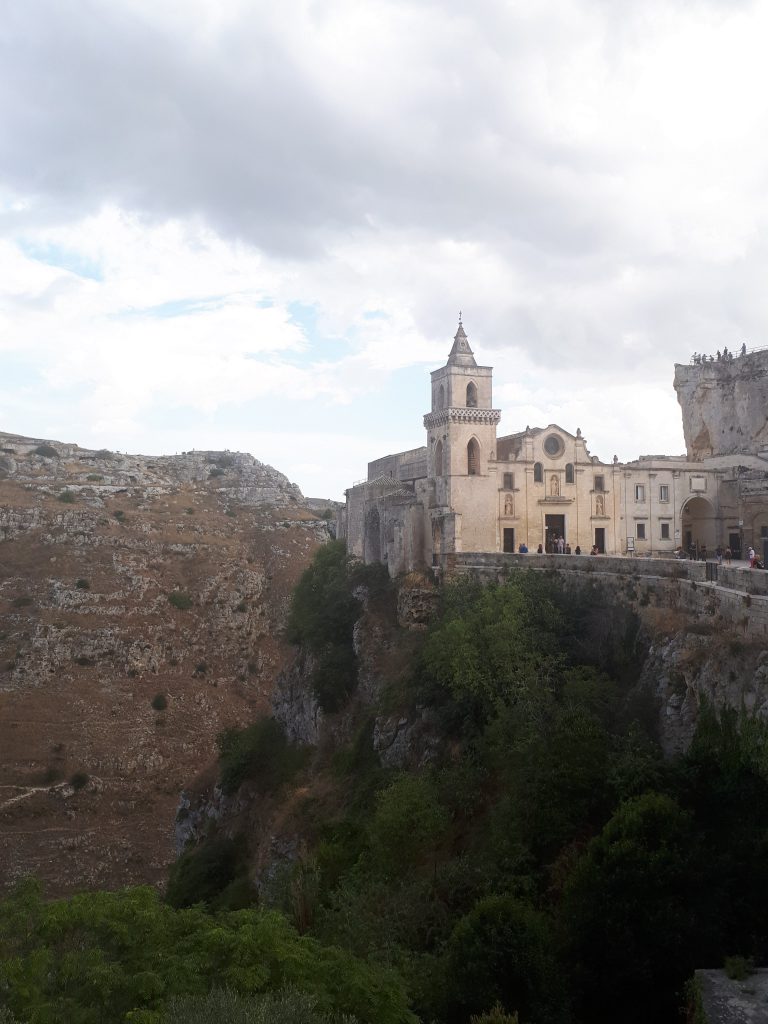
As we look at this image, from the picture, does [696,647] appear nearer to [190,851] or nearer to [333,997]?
[333,997]

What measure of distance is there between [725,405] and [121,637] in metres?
40.9

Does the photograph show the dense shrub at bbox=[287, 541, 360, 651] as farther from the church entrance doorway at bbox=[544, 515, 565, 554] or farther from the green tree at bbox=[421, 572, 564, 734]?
the green tree at bbox=[421, 572, 564, 734]

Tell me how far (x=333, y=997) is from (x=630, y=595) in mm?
18528

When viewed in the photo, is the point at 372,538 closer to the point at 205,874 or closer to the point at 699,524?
the point at 699,524

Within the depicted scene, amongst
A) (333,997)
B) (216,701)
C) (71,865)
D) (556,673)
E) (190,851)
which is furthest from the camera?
(216,701)

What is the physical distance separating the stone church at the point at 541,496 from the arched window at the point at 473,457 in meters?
0.05

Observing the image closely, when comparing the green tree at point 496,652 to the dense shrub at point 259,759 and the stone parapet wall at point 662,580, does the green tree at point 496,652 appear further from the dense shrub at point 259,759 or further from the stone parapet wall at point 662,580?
the dense shrub at point 259,759

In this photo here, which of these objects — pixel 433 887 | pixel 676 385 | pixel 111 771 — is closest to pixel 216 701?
pixel 111 771

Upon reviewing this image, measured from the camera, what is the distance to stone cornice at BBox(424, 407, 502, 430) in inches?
1539

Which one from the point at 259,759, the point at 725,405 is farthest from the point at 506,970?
the point at 725,405

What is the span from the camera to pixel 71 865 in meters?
42.8

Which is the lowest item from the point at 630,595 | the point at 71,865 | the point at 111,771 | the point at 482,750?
the point at 71,865

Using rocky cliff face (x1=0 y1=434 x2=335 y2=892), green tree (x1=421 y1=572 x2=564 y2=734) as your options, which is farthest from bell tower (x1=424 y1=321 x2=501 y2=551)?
rocky cliff face (x1=0 y1=434 x2=335 y2=892)

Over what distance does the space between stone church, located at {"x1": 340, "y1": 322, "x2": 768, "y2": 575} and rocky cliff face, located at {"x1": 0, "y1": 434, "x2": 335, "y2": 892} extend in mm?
20983
